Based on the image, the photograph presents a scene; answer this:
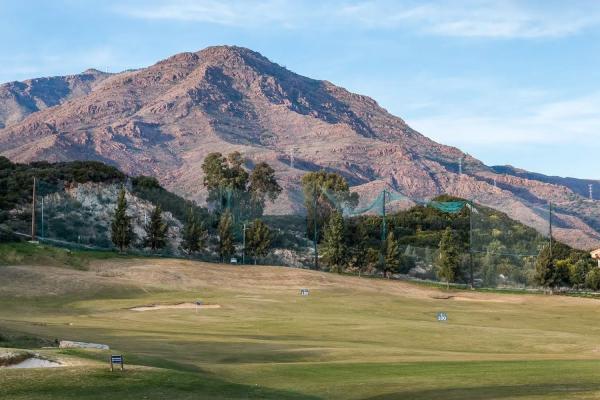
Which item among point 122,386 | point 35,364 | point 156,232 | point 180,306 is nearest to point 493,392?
point 122,386

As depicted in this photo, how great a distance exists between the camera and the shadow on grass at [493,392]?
2525cm

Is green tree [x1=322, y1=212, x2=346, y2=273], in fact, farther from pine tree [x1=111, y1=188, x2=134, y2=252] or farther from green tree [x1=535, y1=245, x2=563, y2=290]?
pine tree [x1=111, y1=188, x2=134, y2=252]

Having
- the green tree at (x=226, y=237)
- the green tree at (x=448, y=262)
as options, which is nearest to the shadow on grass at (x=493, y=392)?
the green tree at (x=448, y=262)

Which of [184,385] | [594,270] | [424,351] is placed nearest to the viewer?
[184,385]

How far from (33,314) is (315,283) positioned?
38.5 meters

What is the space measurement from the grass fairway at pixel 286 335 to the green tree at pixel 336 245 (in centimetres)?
1093

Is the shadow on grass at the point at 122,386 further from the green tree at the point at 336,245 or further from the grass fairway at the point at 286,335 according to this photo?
the green tree at the point at 336,245

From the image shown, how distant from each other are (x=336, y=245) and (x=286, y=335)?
6370 cm

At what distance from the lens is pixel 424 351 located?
138 feet

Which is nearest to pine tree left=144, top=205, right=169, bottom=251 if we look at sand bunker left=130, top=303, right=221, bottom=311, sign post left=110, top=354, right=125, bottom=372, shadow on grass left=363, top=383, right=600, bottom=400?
sand bunker left=130, top=303, right=221, bottom=311

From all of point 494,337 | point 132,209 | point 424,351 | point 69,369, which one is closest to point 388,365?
point 424,351

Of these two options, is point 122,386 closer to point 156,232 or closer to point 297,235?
point 156,232

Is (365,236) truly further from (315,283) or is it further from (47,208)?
(47,208)

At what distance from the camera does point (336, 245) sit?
11238 cm
